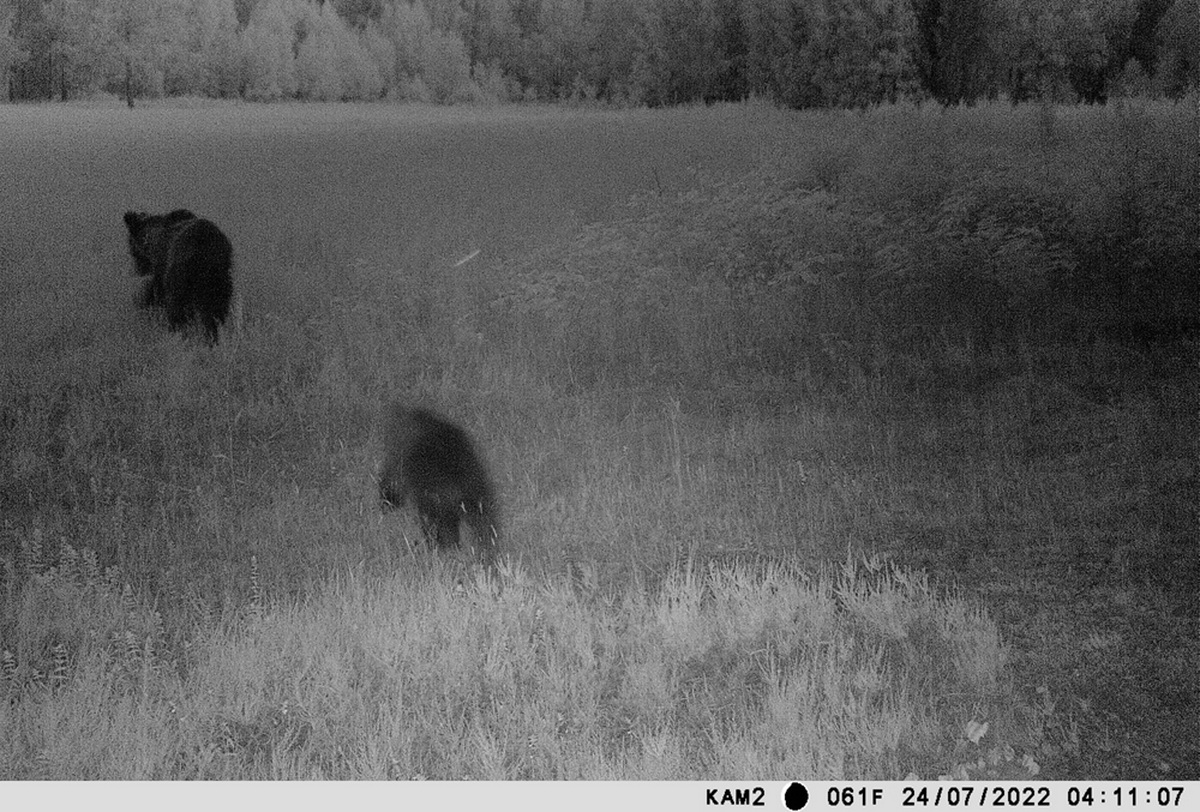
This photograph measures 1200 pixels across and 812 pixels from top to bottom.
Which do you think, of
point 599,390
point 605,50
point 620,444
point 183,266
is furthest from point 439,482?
point 605,50

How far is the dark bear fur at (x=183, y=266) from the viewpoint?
253 inches

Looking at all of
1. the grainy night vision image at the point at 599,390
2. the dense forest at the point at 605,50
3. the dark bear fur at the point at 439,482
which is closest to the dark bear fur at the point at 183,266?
the grainy night vision image at the point at 599,390

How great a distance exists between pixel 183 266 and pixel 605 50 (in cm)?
275

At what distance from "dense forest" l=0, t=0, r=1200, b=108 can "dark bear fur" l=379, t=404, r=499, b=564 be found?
94.0 inches

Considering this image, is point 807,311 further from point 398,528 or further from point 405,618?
point 405,618

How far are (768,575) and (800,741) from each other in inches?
36.0

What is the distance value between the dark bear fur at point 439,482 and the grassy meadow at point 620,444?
118 millimetres

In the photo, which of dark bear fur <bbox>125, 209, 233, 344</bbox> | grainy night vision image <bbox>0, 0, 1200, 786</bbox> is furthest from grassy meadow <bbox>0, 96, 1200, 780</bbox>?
dark bear fur <bbox>125, 209, 233, 344</bbox>

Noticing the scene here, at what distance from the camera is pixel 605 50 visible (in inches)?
273

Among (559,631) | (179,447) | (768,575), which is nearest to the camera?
(559,631)

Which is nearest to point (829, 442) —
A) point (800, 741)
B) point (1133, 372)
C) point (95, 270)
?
point (1133, 372)

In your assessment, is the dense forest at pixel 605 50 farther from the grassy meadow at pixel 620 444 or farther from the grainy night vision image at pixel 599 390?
the grassy meadow at pixel 620 444

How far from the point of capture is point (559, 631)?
3.75 m

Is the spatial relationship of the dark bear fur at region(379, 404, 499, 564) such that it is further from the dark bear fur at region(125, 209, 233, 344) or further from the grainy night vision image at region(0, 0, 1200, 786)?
the dark bear fur at region(125, 209, 233, 344)
